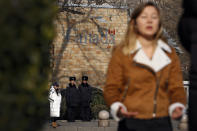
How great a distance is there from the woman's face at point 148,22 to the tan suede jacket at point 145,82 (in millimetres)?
116

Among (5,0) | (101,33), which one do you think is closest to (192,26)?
(5,0)

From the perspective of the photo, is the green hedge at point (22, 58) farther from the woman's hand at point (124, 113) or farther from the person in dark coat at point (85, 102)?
the person in dark coat at point (85, 102)

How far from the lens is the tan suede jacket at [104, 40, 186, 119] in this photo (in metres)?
3.88

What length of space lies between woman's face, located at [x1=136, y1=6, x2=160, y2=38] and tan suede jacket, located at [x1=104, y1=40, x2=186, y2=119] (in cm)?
12

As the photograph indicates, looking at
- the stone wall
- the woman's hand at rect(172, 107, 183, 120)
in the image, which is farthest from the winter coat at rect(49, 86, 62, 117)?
the woman's hand at rect(172, 107, 183, 120)

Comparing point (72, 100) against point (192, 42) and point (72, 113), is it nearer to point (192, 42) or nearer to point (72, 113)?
point (72, 113)

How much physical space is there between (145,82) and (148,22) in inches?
18.8

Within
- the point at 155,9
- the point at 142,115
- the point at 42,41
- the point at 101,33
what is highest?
the point at 101,33

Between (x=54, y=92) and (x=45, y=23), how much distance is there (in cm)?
1457

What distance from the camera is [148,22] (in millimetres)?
4020

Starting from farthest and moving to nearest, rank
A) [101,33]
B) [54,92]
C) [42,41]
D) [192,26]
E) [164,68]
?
[101,33]
[54,92]
[164,68]
[192,26]
[42,41]

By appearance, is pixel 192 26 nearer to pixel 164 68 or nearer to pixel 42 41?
pixel 164 68

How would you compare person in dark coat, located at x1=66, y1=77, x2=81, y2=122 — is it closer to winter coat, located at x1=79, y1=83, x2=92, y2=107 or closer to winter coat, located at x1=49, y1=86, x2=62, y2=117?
winter coat, located at x1=79, y1=83, x2=92, y2=107

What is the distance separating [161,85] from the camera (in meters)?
3.93
